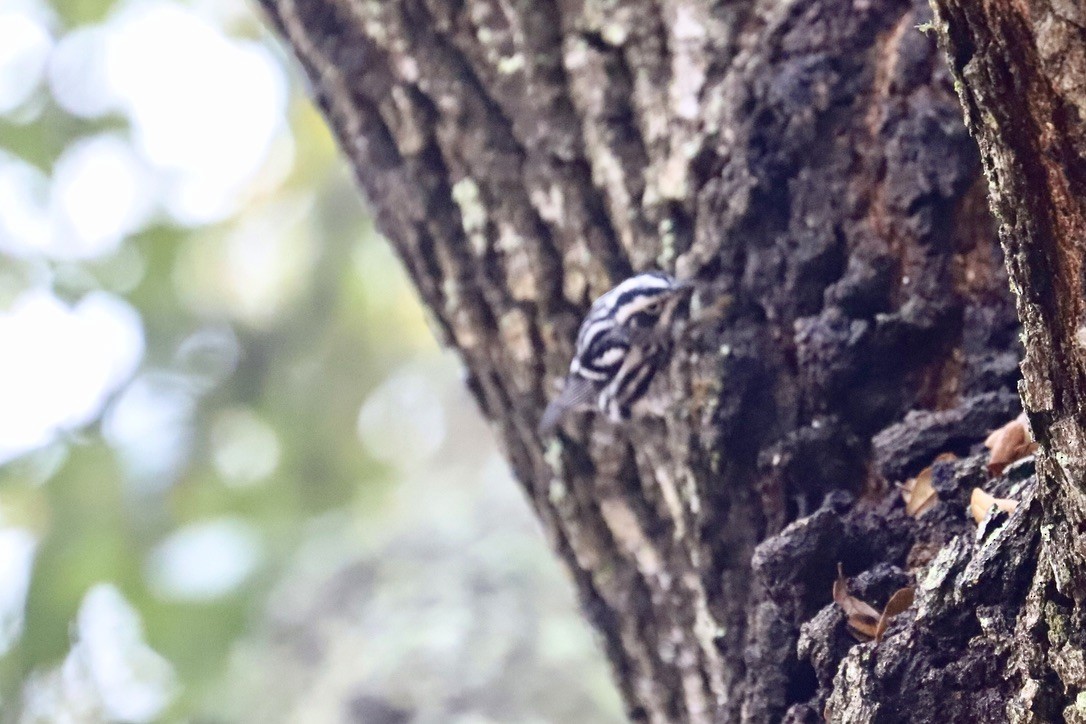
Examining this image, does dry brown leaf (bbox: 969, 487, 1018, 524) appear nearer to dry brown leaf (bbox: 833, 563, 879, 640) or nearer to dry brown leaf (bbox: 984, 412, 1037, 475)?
dry brown leaf (bbox: 984, 412, 1037, 475)

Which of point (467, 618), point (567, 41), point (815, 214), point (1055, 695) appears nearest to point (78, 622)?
point (467, 618)

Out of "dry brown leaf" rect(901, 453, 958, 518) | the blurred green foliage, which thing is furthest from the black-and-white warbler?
the blurred green foliage

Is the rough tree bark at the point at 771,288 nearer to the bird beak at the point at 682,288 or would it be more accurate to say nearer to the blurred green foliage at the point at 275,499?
the bird beak at the point at 682,288

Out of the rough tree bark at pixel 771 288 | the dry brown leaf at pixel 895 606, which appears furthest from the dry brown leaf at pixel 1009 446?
the dry brown leaf at pixel 895 606

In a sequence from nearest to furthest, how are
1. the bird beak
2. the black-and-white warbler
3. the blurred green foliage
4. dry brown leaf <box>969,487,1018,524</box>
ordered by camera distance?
dry brown leaf <box>969,487,1018,524</box> → the bird beak → the black-and-white warbler → the blurred green foliage

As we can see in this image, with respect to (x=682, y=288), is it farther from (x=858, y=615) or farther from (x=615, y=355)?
(x=858, y=615)

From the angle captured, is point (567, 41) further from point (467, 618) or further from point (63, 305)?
point (467, 618)
